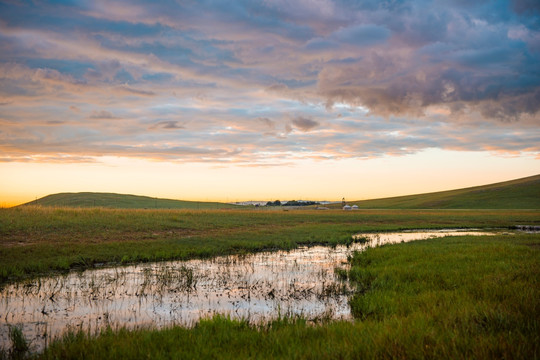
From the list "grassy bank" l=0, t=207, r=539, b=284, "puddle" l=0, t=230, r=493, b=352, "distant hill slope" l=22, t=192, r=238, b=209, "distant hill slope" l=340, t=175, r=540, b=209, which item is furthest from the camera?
"distant hill slope" l=340, t=175, r=540, b=209

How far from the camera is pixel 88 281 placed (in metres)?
16.1

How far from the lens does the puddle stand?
34.9ft

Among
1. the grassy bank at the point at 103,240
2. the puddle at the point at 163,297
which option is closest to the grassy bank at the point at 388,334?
the puddle at the point at 163,297

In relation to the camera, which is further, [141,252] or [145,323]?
[141,252]

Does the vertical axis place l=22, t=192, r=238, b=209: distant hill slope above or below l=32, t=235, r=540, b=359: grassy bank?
above

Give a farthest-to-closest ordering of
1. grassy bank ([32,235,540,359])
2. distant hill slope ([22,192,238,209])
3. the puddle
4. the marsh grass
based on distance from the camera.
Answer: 1. distant hill slope ([22,192,238,209])
2. the puddle
3. the marsh grass
4. grassy bank ([32,235,540,359])

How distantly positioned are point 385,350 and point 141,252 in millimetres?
20503

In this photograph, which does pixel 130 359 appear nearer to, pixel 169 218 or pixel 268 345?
pixel 268 345

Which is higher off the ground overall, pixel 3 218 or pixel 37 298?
pixel 3 218

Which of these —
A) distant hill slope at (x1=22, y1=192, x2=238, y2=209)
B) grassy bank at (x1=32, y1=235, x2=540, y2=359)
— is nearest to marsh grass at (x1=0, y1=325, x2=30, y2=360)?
grassy bank at (x1=32, y1=235, x2=540, y2=359)

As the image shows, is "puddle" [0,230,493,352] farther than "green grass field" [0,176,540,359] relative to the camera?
Yes

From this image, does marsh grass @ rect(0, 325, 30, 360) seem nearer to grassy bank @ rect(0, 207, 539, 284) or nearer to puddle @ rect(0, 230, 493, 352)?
puddle @ rect(0, 230, 493, 352)

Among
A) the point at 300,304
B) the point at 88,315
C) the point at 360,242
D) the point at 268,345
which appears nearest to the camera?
the point at 268,345

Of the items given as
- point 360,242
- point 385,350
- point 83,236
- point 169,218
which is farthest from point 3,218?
point 385,350
